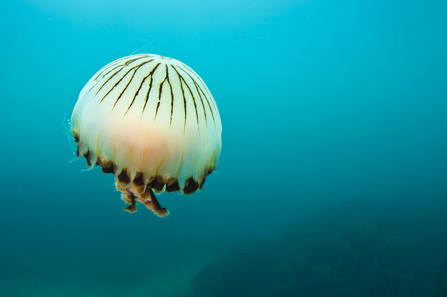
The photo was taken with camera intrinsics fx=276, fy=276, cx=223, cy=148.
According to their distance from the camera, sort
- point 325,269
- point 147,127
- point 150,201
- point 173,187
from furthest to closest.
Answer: point 325,269
point 150,201
point 173,187
point 147,127

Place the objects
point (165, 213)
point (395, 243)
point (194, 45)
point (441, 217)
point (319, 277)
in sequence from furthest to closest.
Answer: point (194, 45), point (441, 217), point (395, 243), point (319, 277), point (165, 213)

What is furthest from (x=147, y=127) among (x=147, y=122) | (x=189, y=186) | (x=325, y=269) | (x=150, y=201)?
(x=325, y=269)

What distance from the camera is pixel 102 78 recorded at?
159 centimetres

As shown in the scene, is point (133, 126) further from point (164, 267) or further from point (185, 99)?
point (164, 267)

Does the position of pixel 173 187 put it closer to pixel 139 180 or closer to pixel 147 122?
pixel 139 180

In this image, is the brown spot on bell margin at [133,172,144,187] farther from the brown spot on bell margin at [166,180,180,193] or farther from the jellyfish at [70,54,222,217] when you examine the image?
the brown spot on bell margin at [166,180,180,193]

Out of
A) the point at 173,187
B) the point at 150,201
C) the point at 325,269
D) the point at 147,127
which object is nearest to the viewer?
the point at 147,127

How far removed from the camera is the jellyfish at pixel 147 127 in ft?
4.47

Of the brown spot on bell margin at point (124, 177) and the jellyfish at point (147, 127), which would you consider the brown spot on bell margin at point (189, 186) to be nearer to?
the jellyfish at point (147, 127)

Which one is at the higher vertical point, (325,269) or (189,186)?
→ (325,269)

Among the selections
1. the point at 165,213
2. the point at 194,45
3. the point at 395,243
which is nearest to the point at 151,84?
the point at 165,213

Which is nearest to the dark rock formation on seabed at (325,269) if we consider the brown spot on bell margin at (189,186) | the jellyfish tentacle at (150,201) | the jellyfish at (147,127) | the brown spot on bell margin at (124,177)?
the jellyfish tentacle at (150,201)

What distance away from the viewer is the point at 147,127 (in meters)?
1.36

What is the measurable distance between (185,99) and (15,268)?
1900 cm
